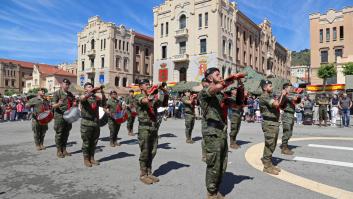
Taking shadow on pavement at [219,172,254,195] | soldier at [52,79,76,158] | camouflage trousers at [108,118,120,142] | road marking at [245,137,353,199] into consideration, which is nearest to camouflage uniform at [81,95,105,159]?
soldier at [52,79,76,158]

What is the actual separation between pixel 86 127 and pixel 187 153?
3.01m

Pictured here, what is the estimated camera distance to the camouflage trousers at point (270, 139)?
20.9 feet

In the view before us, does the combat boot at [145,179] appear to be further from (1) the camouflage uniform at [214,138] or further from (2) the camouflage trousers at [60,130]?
(2) the camouflage trousers at [60,130]

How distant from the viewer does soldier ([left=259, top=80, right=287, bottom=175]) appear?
6264 millimetres

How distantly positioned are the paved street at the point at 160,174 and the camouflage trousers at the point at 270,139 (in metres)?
0.39

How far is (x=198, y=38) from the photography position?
3994 cm

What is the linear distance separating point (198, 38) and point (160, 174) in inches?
1391

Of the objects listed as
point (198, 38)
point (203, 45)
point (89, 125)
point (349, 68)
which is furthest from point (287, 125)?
point (349, 68)

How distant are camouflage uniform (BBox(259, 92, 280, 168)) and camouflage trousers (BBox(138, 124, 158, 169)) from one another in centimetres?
247

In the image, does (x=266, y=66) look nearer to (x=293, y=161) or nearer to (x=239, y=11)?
(x=239, y=11)

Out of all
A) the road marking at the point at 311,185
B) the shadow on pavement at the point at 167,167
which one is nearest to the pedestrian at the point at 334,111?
the road marking at the point at 311,185

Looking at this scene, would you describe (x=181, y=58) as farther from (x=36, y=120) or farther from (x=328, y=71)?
(x=36, y=120)

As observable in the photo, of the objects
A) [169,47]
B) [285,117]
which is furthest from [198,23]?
[285,117]

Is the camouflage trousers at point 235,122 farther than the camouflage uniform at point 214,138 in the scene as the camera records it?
Yes
